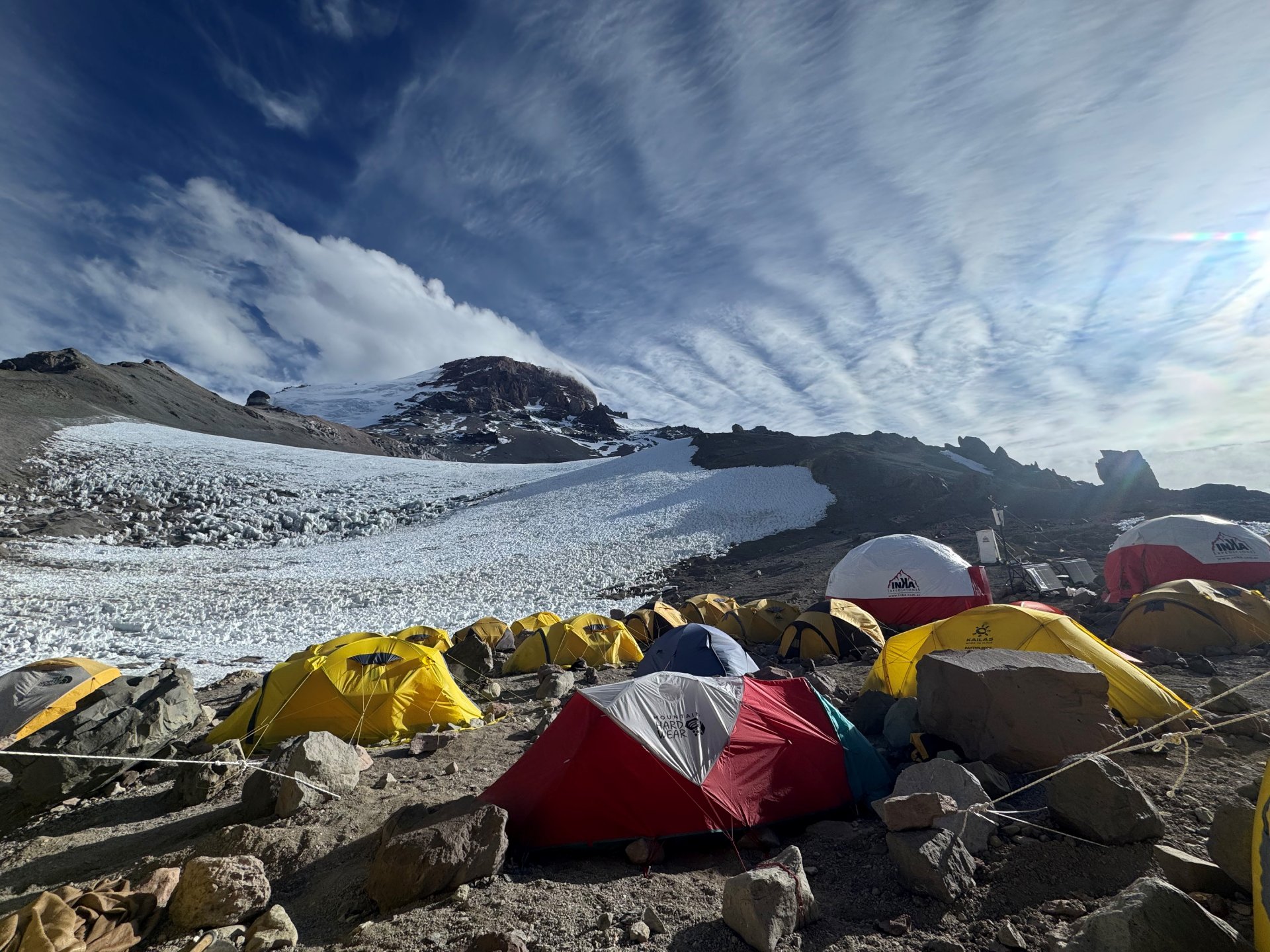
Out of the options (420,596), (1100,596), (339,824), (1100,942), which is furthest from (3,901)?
(1100,596)

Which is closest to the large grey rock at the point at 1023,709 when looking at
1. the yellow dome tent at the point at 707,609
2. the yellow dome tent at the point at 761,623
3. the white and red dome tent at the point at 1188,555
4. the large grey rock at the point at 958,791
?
the large grey rock at the point at 958,791

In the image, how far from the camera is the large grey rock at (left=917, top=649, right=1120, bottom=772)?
225 inches

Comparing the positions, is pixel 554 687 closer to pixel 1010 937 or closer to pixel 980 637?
pixel 980 637

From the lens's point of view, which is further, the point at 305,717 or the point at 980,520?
the point at 980,520

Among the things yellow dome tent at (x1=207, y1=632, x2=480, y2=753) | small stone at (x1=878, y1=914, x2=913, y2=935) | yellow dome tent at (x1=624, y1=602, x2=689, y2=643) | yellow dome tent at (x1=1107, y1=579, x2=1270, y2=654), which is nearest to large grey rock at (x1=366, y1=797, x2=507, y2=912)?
small stone at (x1=878, y1=914, x2=913, y2=935)

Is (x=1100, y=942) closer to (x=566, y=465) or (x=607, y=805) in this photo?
(x=607, y=805)

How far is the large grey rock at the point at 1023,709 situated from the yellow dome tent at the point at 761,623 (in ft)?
31.7

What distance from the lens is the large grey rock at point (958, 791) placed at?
4.50 m

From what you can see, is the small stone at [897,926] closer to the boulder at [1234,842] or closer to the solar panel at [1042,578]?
the boulder at [1234,842]

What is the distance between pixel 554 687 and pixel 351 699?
3583 millimetres

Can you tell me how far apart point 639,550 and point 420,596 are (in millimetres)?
12587

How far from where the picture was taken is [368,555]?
30141 millimetres

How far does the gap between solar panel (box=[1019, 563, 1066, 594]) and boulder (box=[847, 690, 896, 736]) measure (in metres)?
12.6

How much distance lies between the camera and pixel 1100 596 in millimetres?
18922
